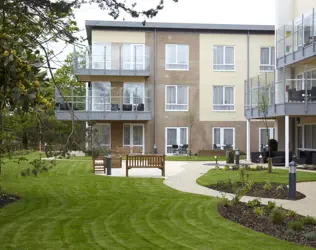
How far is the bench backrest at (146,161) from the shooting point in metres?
19.7

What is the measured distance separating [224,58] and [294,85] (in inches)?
569

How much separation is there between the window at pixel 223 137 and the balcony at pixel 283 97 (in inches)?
385

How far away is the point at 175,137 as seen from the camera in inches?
1547

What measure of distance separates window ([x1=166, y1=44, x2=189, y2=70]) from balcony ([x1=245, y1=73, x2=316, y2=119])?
1010 centimetres

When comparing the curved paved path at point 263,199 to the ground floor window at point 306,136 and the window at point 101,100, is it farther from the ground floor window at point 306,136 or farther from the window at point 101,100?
the window at point 101,100

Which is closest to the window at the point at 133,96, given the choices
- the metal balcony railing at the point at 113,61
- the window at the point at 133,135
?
the metal balcony railing at the point at 113,61

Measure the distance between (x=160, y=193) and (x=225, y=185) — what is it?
2.39 metres

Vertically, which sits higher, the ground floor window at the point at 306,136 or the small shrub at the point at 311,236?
the ground floor window at the point at 306,136

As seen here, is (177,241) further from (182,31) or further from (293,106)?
(182,31)

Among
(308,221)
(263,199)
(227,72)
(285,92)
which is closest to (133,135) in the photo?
(227,72)

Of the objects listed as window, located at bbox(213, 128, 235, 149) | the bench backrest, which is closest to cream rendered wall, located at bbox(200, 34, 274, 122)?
window, located at bbox(213, 128, 235, 149)

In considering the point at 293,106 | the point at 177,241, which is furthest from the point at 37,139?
the point at 293,106

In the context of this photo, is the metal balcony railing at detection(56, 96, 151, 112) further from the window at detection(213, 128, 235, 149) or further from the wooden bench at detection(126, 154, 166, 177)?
the wooden bench at detection(126, 154, 166, 177)

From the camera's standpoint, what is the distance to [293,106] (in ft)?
→ 81.4
